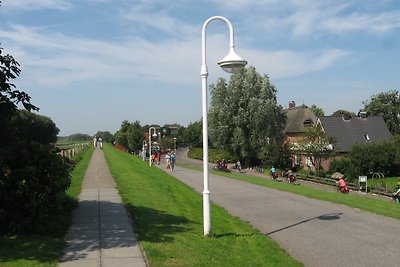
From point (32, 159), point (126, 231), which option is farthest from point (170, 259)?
point (32, 159)

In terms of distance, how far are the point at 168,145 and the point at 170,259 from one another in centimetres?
10497

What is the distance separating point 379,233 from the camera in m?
10.6

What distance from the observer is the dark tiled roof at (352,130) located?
5478 cm

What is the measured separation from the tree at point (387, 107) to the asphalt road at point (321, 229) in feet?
264

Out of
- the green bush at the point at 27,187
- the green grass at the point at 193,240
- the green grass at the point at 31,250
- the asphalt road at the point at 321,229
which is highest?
the green bush at the point at 27,187

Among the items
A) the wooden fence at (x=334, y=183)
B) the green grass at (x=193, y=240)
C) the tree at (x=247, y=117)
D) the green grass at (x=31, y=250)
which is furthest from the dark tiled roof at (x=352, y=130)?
the green grass at (x=31, y=250)

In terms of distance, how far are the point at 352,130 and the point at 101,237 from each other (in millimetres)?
52774

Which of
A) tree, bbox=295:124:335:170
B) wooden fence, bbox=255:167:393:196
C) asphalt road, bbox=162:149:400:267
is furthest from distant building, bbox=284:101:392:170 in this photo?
asphalt road, bbox=162:149:400:267

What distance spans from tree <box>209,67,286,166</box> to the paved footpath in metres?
40.1

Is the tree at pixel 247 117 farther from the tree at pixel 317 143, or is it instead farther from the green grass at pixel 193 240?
the green grass at pixel 193 240

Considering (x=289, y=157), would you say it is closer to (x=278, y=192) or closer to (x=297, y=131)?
(x=297, y=131)

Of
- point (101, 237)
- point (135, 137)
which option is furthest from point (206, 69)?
point (135, 137)

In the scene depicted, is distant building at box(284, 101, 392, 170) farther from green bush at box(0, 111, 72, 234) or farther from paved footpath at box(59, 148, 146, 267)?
green bush at box(0, 111, 72, 234)

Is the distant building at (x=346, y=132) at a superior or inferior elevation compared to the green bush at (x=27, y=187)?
superior
